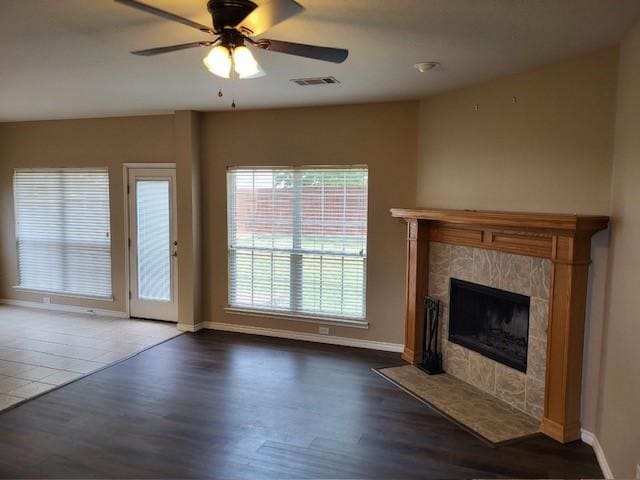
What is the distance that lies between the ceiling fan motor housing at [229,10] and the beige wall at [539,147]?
2285 millimetres

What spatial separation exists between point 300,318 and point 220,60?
3467 mm

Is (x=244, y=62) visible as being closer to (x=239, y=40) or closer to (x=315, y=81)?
(x=239, y=40)

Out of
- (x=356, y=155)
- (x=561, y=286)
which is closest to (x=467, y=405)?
(x=561, y=286)

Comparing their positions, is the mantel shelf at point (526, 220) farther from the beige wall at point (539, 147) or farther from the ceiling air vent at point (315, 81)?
the ceiling air vent at point (315, 81)

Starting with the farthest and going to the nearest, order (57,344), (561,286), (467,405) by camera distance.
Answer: (57,344)
(467,405)
(561,286)

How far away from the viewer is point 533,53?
10.4ft

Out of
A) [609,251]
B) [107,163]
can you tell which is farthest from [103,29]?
[107,163]

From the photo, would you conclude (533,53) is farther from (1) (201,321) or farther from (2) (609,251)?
(1) (201,321)

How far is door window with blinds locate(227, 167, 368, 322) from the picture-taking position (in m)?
5.12

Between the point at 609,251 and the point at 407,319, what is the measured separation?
209 centimetres

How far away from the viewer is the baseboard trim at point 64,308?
639cm

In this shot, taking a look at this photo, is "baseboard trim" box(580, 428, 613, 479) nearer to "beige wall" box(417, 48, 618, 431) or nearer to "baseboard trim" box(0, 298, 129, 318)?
"beige wall" box(417, 48, 618, 431)

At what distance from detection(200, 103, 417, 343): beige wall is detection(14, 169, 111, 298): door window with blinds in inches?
72.2

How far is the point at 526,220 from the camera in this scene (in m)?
3.22
